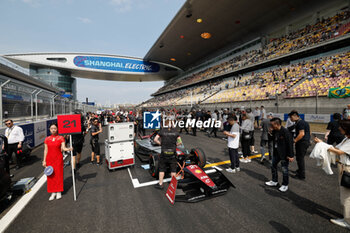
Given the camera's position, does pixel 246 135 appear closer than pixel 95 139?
Yes

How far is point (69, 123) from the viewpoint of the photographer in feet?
12.4

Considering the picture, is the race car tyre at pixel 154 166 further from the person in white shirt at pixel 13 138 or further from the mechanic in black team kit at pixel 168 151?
the person in white shirt at pixel 13 138

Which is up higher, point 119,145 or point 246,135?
point 246,135

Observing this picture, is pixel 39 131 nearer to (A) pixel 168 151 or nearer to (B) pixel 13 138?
(B) pixel 13 138

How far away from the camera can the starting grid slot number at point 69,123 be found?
3.71m

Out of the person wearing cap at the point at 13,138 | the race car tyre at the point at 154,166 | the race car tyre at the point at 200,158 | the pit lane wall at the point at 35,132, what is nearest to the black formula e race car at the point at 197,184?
the race car tyre at the point at 154,166

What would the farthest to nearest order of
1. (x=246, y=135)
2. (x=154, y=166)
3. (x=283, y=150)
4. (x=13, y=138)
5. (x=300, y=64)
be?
1. (x=300, y=64)
2. (x=246, y=135)
3. (x=13, y=138)
4. (x=154, y=166)
5. (x=283, y=150)

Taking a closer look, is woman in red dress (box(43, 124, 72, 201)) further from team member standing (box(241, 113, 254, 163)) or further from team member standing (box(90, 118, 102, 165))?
team member standing (box(241, 113, 254, 163))

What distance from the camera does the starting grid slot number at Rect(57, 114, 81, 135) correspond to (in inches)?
146

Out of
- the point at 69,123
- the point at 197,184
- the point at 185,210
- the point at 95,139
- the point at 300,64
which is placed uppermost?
the point at 300,64

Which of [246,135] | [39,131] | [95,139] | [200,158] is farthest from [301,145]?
[39,131]

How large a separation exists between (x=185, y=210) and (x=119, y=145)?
3085mm

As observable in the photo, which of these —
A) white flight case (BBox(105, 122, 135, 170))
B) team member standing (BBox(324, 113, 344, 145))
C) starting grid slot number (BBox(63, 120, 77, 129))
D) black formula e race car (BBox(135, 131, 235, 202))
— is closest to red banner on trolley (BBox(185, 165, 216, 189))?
black formula e race car (BBox(135, 131, 235, 202))

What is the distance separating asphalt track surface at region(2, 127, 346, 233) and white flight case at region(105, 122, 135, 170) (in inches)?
34.8
